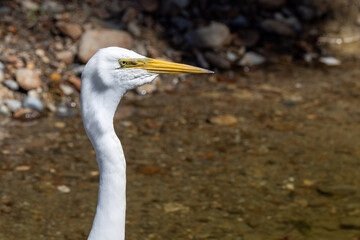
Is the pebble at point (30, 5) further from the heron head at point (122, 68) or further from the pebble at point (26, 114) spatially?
the heron head at point (122, 68)

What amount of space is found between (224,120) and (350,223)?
1914 millimetres

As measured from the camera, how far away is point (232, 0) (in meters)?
7.98

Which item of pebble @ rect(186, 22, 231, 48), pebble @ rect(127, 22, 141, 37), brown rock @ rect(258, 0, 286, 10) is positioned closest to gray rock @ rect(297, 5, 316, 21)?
brown rock @ rect(258, 0, 286, 10)

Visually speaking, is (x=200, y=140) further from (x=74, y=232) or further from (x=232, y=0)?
(x=232, y=0)

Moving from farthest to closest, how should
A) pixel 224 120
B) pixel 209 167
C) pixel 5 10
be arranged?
pixel 5 10, pixel 224 120, pixel 209 167

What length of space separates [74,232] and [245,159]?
1.73m

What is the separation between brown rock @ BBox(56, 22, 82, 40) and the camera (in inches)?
266

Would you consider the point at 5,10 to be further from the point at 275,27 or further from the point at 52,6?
the point at 275,27

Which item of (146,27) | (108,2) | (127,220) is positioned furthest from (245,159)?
(108,2)

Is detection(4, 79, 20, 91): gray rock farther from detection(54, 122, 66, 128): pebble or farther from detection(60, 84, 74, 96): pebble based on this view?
detection(54, 122, 66, 128): pebble

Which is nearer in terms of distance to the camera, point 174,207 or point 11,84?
point 174,207

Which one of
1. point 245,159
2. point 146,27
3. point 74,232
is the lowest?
point 74,232

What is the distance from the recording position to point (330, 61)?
24.1 ft

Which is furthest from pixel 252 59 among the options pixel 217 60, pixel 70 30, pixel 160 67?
pixel 160 67
